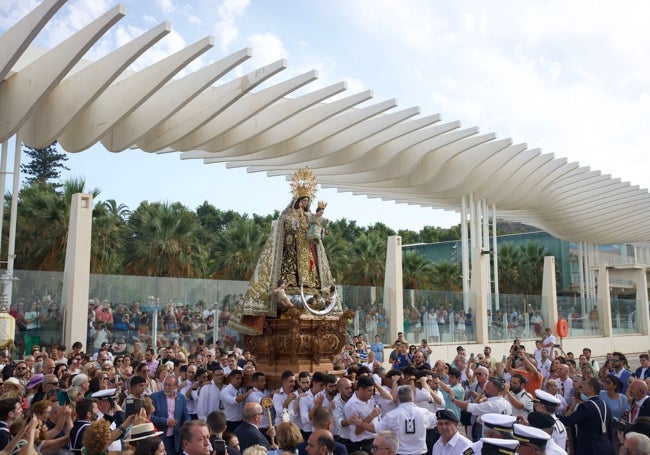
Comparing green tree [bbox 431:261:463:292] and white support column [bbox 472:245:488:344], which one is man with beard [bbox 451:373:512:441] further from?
green tree [bbox 431:261:463:292]

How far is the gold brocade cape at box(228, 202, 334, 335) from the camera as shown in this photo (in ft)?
40.7

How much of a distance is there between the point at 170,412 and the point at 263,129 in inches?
472

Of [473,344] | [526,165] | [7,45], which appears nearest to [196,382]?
[7,45]

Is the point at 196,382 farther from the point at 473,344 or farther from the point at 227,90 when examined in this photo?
the point at 473,344

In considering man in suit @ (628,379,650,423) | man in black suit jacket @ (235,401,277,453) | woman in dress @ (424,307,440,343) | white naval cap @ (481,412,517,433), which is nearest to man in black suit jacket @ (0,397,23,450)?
man in black suit jacket @ (235,401,277,453)

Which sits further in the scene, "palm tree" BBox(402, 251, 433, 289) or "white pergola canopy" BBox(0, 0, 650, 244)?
"palm tree" BBox(402, 251, 433, 289)

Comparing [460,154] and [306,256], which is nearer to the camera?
[306,256]

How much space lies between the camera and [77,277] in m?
16.4

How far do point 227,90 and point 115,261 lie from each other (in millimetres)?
16738

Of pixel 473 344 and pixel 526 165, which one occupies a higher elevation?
pixel 526 165

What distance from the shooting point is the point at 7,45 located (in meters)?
12.4

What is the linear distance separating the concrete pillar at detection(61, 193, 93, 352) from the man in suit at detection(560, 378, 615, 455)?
12.6 metres

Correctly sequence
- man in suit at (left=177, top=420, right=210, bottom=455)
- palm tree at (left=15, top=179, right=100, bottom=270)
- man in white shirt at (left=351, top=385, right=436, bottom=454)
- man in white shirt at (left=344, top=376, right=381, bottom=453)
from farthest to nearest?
palm tree at (left=15, top=179, right=100, bottom=270), man in white shirt at (left=344, top=376, right=381, bottom=453), man in white shirt at (left=351, top=385, right=436, bottom=454), man in suit at (left=177, top=420, right=210, bottom=455)

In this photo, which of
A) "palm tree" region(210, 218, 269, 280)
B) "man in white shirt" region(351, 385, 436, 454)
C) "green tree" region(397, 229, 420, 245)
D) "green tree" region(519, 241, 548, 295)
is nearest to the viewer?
"man in white shirt" region(351, 385, 436, 454)
